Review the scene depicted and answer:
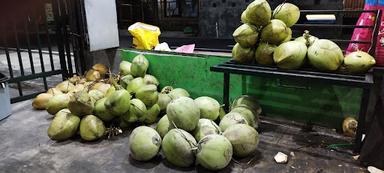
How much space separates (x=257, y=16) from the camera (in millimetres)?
2195

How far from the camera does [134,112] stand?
7.88ft

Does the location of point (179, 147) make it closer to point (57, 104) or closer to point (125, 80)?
point (125, 80)

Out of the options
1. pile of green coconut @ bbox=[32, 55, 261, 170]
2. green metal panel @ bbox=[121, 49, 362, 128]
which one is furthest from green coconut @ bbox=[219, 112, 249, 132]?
green metal panel @ bbox=[121, 49, 362, 128]

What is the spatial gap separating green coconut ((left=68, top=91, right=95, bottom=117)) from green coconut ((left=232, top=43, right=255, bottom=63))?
123 cm

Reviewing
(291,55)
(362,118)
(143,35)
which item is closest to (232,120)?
(291,55)

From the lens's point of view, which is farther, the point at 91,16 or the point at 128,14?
the point at 128,14

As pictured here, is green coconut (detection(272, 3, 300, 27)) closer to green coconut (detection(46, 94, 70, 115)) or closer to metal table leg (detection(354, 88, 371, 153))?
metal table leg (detection(354, 88, 371, 153))

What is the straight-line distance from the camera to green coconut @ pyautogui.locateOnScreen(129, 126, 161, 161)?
77.0 inches

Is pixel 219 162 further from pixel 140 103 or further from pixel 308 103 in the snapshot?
pixel 308 103

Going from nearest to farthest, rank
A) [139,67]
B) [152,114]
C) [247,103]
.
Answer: [247,103], [152,114], [139,67]

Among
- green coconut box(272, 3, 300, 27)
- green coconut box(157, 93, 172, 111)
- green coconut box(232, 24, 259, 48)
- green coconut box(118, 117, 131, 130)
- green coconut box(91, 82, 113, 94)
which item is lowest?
green coconut box(118, 117, 131, 130)

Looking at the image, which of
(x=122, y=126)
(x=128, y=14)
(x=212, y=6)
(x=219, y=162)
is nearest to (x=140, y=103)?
(x=122, y=126)

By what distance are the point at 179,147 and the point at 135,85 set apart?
1.00m

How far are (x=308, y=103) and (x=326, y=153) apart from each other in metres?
0.52
